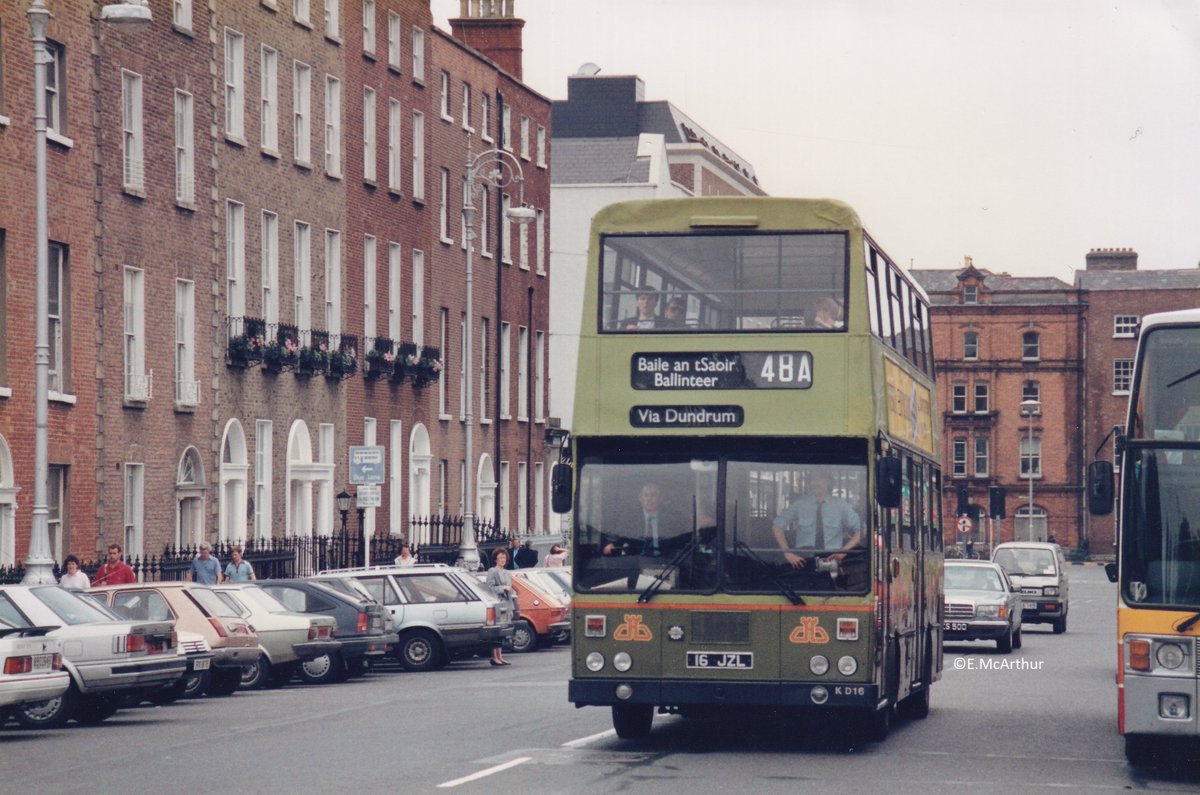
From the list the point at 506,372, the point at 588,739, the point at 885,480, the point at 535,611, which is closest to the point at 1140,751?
the point at 885,480

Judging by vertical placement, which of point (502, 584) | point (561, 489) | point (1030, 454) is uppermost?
point (1030, 454)

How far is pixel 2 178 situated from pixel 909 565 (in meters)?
20.8

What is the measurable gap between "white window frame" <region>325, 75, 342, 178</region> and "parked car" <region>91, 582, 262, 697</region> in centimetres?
2641

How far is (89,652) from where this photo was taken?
21016 mm

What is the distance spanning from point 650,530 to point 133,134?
26039 mm

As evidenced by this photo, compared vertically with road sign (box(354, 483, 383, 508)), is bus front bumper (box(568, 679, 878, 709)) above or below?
below

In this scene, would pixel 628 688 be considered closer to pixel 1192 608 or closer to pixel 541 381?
pixel 1192 608

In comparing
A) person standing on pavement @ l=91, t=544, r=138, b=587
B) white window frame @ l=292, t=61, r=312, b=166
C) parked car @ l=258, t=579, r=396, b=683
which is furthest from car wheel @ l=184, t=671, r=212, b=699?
white window frame @ l=292, t=61, r=312, b=166

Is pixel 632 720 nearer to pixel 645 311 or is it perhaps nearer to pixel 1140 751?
pixel 645 311

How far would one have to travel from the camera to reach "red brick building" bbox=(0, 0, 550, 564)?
37.9 meters

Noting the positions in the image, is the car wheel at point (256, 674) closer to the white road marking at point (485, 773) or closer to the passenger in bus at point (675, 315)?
the white road marking at point (485, 773)

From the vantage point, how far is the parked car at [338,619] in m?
28.6

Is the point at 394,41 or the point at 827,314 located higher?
the point at 394,41

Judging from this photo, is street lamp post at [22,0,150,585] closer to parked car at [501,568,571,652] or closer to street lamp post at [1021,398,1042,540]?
parked car at [501,568,571,652]
